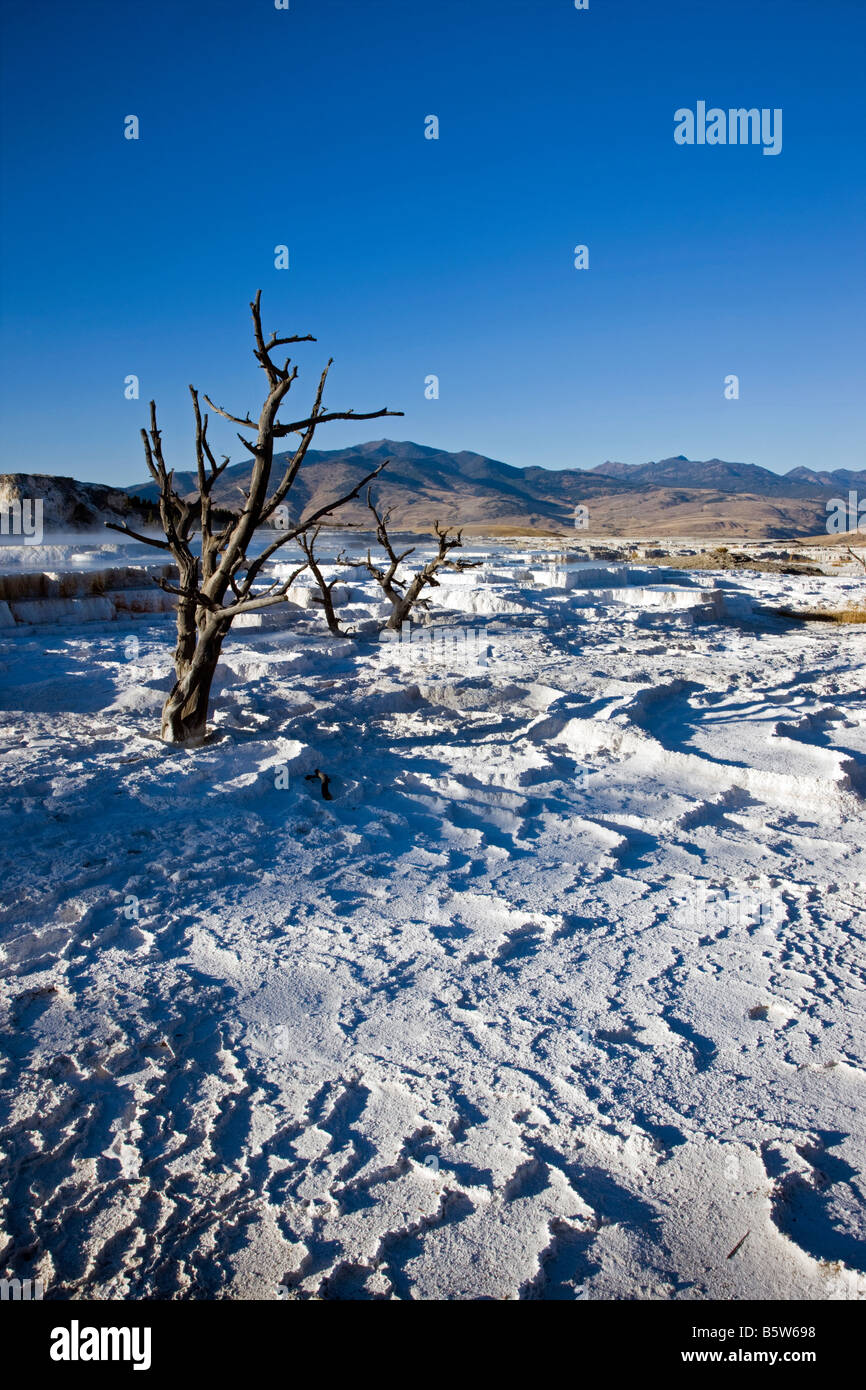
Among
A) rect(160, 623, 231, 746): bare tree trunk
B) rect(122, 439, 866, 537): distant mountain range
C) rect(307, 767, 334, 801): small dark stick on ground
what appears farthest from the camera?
rect(122, 439, 866, 537): distant mountain range

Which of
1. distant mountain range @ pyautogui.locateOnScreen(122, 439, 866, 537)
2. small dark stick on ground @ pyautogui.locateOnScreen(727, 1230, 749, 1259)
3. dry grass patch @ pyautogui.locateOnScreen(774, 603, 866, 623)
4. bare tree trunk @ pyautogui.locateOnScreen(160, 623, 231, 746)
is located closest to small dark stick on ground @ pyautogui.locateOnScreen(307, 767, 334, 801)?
bare tree trunk @ pyautogui.locateOnScreen(160, 623, 231, 746)

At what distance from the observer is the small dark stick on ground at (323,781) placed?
4.44m

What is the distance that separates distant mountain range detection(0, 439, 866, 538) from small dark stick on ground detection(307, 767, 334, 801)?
22.7 m

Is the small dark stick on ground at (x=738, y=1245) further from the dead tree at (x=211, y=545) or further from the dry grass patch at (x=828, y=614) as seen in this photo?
the dry grass patch at (x=828, y=614)

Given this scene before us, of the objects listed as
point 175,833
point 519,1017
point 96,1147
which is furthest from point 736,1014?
point 175,833

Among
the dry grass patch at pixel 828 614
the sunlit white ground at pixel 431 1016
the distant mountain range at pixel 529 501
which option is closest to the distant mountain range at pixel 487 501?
the distant mountain range at pixel 529 501

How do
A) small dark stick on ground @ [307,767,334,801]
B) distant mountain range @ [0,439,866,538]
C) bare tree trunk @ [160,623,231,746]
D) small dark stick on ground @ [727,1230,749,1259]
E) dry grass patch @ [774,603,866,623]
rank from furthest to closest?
distant mountain range @ [0,439,866,538] < dry grass patch @ [774,603,866,623] < bare tree trunk @ [160,623,231,746] < small dark stick on ground @ [307,767,334,801] < small dark stick on ground @ [727,1230,749,1259]

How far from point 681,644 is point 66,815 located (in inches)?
306

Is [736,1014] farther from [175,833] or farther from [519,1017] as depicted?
[175,833]

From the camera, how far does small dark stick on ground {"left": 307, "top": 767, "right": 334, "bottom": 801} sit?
14.6 feet

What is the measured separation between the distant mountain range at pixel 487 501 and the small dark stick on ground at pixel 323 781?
22.7 metres

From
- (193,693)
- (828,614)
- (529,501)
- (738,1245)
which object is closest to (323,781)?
(193,693)

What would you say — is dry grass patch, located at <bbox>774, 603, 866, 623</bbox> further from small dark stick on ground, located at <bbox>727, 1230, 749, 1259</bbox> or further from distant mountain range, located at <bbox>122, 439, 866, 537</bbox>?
distant mountain range, located at <bbox>122, 439, 866, 537</bbox>

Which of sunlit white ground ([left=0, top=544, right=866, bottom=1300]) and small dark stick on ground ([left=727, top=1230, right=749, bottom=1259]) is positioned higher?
sunlit white ground ([left=0, top=544, right=866, bottom=1300])
